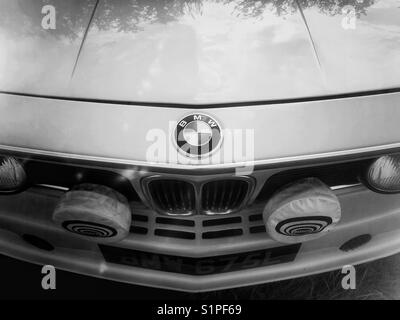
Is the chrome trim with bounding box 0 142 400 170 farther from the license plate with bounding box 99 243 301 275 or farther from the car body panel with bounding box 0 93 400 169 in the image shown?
the license plate with bounding box 99 243 301 275

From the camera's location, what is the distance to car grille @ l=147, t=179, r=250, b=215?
4.94 ft

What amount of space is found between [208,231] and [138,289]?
781 mm

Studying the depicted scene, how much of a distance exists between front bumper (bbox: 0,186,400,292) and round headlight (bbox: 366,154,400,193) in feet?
0.15

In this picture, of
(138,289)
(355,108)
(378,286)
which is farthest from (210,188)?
(378,286)

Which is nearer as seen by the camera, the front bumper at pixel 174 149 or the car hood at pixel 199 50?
the front bumper at pixel 174 149

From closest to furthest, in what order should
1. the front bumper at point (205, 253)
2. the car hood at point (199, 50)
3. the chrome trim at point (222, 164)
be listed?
the chrome trim at point (222, 164) < the car hood at point (199, 50) < the front bumper at point (205, 253)

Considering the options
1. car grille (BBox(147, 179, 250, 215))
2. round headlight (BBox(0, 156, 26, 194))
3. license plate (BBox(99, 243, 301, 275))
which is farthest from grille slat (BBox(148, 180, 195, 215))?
round headlight (BBox(0, 156, 26, 194))

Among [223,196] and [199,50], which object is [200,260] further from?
[199,50]

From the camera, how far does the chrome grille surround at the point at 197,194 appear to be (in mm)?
1492

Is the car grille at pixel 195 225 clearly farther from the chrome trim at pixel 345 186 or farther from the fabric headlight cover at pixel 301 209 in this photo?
the chrome trim at pixel 345 186

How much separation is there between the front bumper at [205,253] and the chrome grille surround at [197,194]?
0.18 metres

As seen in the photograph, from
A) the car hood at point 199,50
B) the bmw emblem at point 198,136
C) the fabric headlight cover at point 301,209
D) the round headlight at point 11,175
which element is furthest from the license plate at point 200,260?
the car hood at point 199,50
